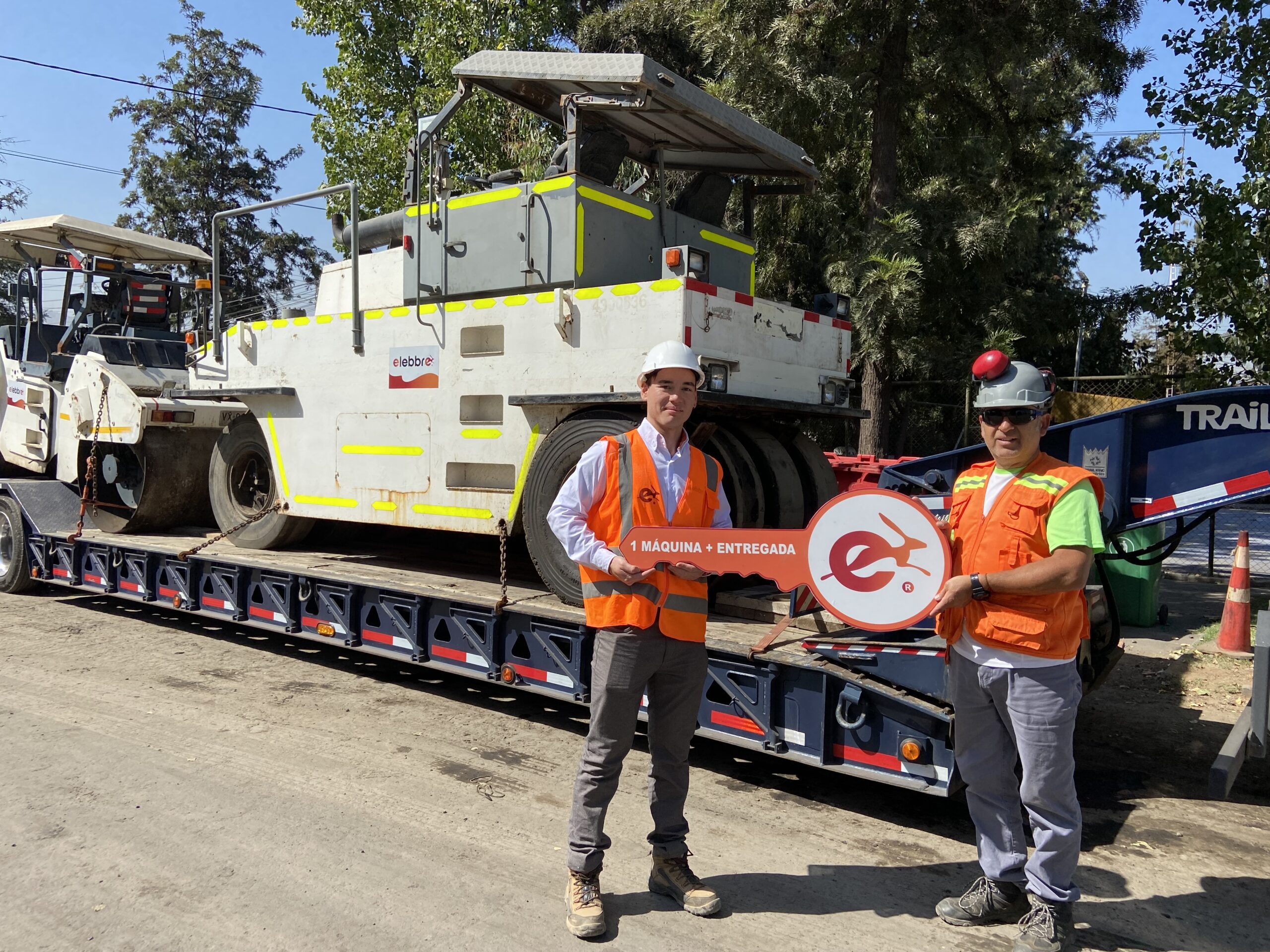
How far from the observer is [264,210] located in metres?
7.16

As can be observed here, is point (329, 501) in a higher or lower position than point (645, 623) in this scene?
higher

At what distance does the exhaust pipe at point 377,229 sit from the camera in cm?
693

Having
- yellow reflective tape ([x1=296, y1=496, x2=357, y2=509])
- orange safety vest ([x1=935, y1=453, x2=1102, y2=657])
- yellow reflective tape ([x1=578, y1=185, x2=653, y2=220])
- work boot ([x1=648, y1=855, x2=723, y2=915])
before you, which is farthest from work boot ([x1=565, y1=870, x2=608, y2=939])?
yellow reflective tape ([x1=296, y1=496, x2=357, y2=509])

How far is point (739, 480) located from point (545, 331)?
1356 mm

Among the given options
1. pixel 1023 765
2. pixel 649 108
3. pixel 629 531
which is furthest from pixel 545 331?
pixel 1023 765

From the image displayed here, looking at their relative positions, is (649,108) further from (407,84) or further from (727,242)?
(407,84)

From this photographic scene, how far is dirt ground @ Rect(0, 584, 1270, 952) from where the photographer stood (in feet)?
10.9

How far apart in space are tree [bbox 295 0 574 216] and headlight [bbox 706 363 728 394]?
34.8ft

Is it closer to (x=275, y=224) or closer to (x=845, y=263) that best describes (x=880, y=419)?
(x=845, y=263)

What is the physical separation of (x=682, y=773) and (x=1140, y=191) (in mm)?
7691

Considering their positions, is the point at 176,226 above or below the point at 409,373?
above

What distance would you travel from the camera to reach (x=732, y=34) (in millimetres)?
11023

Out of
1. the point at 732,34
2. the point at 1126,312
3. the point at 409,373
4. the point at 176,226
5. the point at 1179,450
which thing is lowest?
the point at 1179,450

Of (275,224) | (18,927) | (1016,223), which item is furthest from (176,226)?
(18,927)
